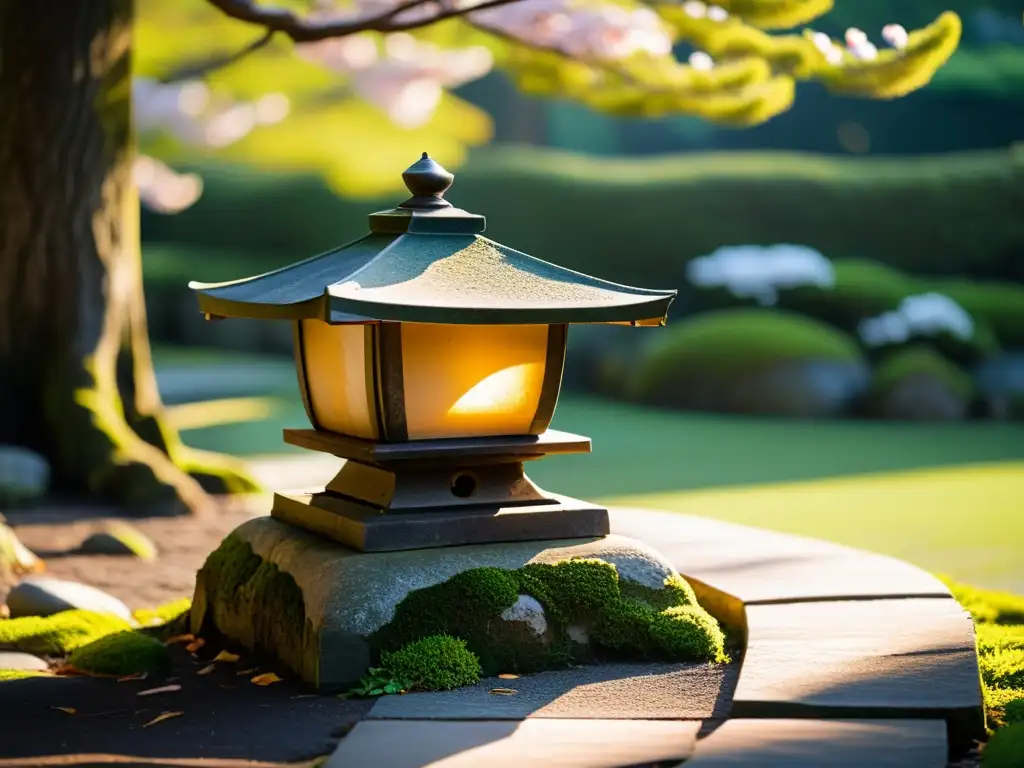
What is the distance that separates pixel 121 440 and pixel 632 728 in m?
4.54

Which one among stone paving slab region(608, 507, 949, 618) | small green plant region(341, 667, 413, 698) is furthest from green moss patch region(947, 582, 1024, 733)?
small green plant region(341, 667, 413, 698)

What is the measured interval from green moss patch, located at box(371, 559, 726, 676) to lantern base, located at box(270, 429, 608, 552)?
0.17 metres

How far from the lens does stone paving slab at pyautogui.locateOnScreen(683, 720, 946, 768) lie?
9.05 feet

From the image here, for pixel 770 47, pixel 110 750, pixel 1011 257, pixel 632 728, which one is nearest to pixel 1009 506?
pixel 770 47

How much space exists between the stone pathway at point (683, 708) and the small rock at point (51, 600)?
77 cm

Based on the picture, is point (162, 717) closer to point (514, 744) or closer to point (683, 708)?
point (514, 744)

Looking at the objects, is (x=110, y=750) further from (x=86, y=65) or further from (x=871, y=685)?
(x=86, y=65)

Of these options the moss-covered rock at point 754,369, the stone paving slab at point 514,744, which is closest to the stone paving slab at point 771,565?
the stone paving slab at point 514,744

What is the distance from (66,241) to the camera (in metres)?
7.19

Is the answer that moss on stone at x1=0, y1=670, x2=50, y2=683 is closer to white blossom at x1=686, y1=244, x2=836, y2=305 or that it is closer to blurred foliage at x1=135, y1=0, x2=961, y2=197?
blurred foliage at x1=135, y1=0, x2=961, y2=197

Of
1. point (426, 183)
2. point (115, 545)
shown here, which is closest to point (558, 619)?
point (426, 183)

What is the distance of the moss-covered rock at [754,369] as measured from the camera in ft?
→ 38.1

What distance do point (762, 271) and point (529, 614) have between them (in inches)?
404

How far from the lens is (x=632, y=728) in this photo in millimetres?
3121
